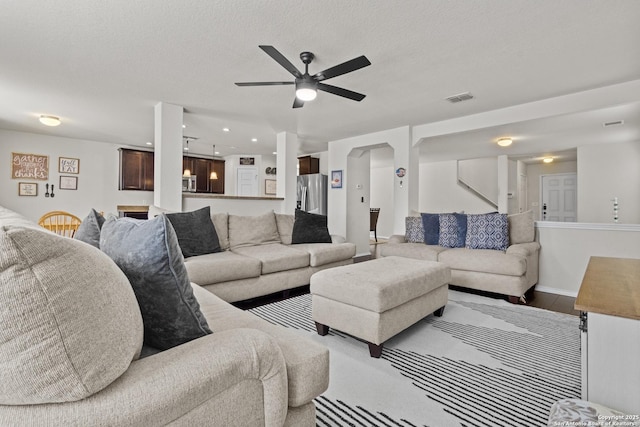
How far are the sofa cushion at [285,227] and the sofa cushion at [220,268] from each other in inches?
39.3

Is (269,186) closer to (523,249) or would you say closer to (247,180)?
(247,180)

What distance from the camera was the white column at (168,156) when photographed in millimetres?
4102

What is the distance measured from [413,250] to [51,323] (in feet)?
12.3

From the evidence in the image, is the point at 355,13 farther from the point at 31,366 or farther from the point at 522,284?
the point at 522,284

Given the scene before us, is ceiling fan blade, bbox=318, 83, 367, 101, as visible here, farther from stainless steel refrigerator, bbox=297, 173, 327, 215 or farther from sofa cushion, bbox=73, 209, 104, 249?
stainless steel refrigerator, bbox=297, 173, 327, 215

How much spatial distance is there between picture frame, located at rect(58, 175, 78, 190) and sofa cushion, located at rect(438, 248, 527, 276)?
7.13 meters

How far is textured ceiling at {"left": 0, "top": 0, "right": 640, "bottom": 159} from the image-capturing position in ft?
7.02

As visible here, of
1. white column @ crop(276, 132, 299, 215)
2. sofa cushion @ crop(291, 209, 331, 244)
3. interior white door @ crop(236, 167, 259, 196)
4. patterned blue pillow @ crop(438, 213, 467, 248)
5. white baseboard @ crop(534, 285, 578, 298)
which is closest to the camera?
white baseboard @ crop(534, 285, 578, 298)

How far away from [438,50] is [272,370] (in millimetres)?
2814

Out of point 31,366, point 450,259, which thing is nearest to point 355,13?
point 31,366

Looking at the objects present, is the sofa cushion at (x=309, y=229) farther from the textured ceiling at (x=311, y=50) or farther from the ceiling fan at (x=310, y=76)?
the ceiling fan at (x=310, y=76)

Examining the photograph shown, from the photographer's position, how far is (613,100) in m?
3.41

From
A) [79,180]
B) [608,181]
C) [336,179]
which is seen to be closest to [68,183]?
[79,180]

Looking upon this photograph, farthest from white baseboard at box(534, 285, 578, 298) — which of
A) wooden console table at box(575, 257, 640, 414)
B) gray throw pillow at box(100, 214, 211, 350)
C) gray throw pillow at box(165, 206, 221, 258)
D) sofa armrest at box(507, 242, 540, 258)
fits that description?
gray throw pillow at box(100, 214, 211, 350)
